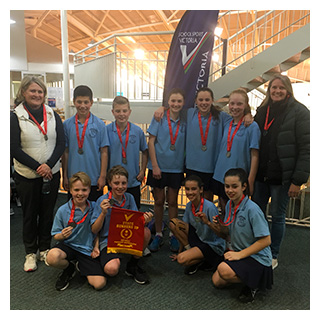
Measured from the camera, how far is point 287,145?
2.26 metres

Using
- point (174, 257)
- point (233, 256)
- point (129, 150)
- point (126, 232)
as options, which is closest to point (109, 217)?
point (126, 232)

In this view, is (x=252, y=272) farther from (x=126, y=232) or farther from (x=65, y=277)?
(x=65, y=277)

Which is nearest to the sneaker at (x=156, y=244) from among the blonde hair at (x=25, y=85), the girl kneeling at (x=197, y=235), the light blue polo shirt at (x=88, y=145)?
the girl kneeling at (x=197, y=235)

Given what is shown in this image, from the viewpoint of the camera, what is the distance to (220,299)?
2152 mm

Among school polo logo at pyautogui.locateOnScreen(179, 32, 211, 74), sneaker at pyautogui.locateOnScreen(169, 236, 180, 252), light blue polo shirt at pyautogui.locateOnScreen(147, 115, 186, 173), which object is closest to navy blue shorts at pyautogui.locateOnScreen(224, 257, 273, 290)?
sneaker at pyautogui.locateOnScreen(169, 236, 180, 252)

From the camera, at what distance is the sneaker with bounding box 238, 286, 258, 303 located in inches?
83.0

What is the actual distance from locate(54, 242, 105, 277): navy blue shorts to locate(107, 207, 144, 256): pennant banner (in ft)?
0.53

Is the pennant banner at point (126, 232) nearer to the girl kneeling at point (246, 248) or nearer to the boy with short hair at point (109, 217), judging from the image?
the boy with short hair at point (109, 217)

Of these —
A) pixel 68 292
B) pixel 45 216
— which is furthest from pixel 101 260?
pixel 45 216

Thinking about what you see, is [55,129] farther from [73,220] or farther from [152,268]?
[152,268]

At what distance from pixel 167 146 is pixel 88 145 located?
2.56 ft

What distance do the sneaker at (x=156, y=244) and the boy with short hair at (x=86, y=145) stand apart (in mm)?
869
